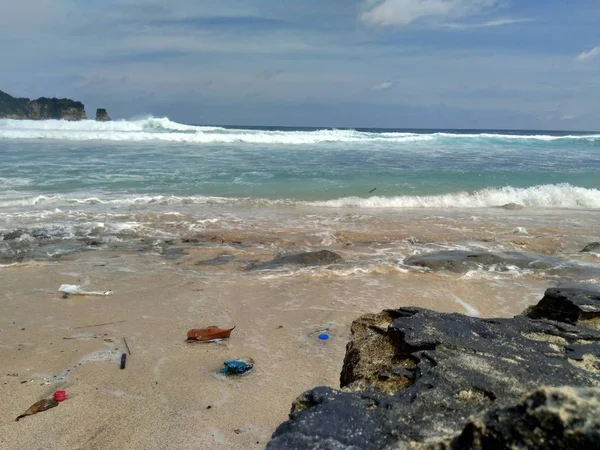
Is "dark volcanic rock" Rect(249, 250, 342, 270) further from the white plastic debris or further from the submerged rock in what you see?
the white plastic debris

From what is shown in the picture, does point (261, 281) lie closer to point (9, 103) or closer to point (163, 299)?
point (163, 299)

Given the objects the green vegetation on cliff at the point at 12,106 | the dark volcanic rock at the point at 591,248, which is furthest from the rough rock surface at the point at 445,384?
the green vegetation on cliff at the point at 12,106

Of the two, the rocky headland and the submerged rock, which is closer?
the submerged rock

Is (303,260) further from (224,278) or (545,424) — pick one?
(545,424)

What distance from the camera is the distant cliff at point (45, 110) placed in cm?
7906

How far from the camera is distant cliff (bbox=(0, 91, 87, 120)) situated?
79.1 metres

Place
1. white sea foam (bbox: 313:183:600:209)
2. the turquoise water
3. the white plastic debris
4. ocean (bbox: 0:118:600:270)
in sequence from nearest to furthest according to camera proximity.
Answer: the white plastic debris, ocean (bbox: 0:118:600:270), white sea foam (bbox: 313:183:600:209), the turquoise water

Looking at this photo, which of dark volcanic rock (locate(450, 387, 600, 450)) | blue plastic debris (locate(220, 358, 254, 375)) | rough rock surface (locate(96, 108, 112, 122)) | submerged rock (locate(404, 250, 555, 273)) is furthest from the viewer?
rough rock surface (locate(96, 108, 112, 122))

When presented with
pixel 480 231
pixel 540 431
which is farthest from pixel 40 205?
pixel 540 431

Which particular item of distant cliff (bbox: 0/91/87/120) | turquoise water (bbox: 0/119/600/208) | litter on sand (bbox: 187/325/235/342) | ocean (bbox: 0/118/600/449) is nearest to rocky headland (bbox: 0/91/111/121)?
distant cliff (bbox: 0/91/87/120)

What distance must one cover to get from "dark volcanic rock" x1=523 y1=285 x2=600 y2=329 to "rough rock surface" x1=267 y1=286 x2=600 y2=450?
0.59m

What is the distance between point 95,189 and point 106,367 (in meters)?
11.8

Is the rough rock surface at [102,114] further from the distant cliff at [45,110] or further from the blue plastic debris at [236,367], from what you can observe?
the blue plastic debris at [236,367]

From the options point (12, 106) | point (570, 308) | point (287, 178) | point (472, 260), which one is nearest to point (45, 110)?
point (12, 106)
